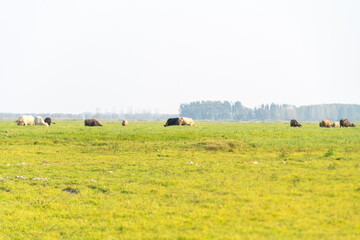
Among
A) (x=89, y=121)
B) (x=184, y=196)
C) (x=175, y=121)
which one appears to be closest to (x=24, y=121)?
(x=89, y=121)

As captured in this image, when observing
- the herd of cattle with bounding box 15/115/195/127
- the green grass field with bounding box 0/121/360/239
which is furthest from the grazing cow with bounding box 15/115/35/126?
the green grass field with bounding box 0/121/360/239

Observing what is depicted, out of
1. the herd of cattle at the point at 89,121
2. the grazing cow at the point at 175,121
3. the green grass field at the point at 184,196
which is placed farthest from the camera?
the herd of cattle at the point at 89,121

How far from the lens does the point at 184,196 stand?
13727 millimetres

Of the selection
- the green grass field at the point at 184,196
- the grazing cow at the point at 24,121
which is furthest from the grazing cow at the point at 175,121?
the green grass field at the point at 184,196

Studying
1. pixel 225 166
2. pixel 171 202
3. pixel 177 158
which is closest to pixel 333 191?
pixel 171 202

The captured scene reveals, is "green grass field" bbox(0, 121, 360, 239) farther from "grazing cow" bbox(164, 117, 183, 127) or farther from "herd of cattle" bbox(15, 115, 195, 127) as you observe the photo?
"herd of cattle" bbox(15, 115, 195, 127)

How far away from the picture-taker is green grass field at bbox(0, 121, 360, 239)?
10.3 metres

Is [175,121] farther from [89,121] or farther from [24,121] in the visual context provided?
[24,121]

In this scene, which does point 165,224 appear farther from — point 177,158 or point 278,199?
point 177,158

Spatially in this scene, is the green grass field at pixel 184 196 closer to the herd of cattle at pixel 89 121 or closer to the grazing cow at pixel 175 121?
the grazing cow at pixel 175 121

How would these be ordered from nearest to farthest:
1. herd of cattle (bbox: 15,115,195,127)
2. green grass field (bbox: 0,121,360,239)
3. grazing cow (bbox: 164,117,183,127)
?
green grass field (bbox: 0,121,360,239)
grazing cow (bbox: 164,117,183,127)
herd of cattle (bbox: 15,115,195,127)

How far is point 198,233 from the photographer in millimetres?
9938

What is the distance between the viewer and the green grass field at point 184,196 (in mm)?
10320

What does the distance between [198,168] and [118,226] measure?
8689 mm
